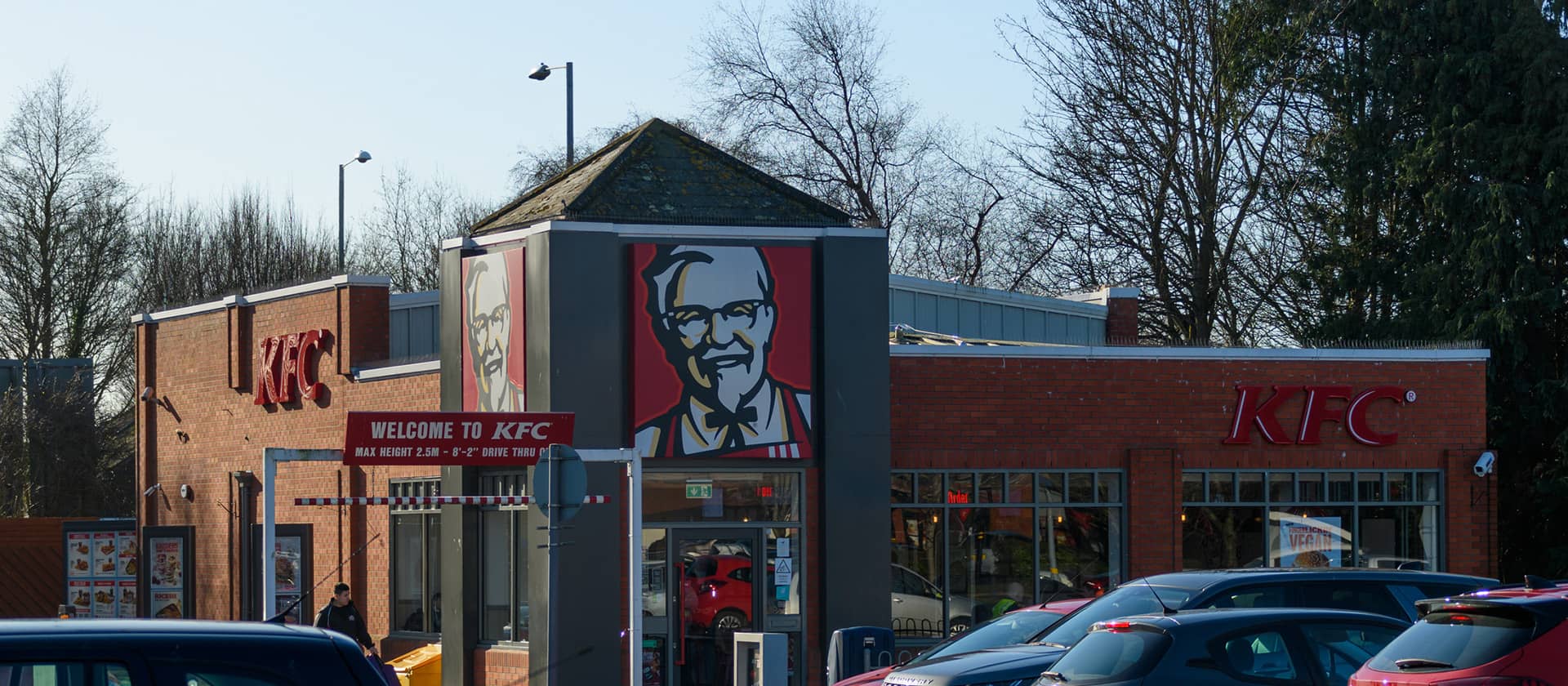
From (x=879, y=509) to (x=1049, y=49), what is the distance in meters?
19.7

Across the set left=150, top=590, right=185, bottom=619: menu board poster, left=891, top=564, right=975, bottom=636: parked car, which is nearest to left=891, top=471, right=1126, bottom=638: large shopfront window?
left=891, top=564, right=975, bottom=636: parked car

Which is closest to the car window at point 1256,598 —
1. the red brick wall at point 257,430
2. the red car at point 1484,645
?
the red car at point 1484,645

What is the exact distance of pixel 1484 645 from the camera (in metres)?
8.07

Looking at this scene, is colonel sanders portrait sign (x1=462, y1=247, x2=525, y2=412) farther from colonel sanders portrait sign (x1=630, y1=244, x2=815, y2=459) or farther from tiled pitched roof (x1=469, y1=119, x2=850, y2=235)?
colonel sanders portrait sign (x1=630, y1=244, x2=815, y2=459)

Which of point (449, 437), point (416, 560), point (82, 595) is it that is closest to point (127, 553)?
point (82, 595)

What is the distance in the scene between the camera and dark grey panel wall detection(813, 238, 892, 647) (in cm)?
1842

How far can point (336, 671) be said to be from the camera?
580 centimetres

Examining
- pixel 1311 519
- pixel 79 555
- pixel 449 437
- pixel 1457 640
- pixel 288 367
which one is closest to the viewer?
pixel 1457 640

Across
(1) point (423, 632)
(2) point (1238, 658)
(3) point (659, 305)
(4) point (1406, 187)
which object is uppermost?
(4) point (1406, 187)

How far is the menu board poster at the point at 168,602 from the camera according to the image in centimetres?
2498

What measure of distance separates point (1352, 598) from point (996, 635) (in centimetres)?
267

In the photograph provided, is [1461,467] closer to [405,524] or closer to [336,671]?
[405,524]

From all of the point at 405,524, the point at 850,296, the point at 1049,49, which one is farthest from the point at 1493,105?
the point at 405,524

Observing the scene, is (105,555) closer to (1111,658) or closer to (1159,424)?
(1159,424)
